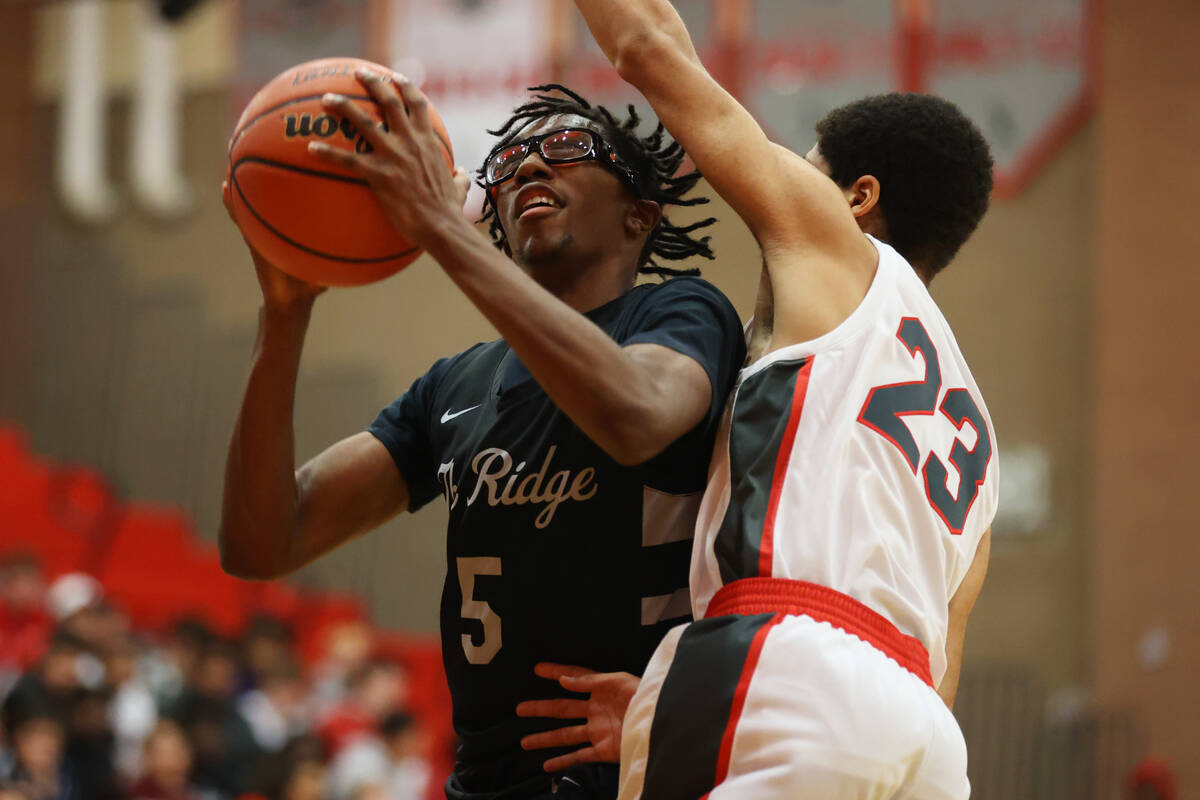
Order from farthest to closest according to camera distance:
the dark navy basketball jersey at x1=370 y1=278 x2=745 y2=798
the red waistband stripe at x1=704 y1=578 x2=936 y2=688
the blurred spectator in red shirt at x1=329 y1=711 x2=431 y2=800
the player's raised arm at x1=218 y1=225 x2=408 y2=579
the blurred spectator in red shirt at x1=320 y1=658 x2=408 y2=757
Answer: the blurred spectator in red shirt at x1=320 y1=658 x2=408 y2=757 → the blurred spectator in red shirt at x1=329 y1=711 x2=431 y2=800 → the player's raised arm at x1=218 y1=225 x2=408 y2=579 → the dark navy basketball jersey at x1=370 y1=278 x2=745 y2=798 → the red waistband stripe at x1=704 y1=578 x2=936 y2=688

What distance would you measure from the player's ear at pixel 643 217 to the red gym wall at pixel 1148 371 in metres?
7.29

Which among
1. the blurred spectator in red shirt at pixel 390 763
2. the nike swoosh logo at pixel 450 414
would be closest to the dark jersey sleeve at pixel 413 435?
the nike swoosh logo at pixel 450 414

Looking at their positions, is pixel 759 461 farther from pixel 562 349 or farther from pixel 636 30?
pixel 636 30

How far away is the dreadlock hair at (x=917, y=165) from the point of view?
2.94 metres

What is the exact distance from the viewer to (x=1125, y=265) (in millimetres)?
9586

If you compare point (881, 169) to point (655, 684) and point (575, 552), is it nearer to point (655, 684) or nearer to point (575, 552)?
point (575, 552)

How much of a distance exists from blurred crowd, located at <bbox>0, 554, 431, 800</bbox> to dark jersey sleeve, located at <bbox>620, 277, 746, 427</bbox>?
182 inches

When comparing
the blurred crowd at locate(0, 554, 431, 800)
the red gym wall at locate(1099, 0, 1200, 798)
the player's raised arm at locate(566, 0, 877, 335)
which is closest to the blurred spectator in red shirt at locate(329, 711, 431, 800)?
the blurred crowd at locate(0, 554, 431, 800)

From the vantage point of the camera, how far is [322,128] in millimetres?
2414

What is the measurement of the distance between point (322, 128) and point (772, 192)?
0.82 meters

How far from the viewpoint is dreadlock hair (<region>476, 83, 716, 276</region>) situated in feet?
10.1

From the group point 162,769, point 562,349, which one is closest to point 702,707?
point 562,349

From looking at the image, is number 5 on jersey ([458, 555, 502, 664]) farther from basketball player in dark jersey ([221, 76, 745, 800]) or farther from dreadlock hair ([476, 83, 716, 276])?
dreadlock hair ([476, 83, 716, 276])

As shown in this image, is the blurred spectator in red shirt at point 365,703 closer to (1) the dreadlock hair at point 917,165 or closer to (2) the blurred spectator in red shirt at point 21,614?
(2) the blurred spectator in red shirt at point 21,614
